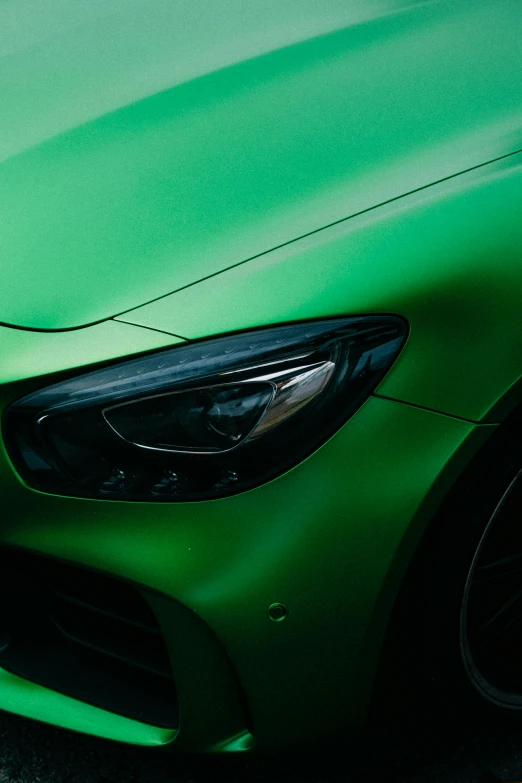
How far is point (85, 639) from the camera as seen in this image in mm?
1644

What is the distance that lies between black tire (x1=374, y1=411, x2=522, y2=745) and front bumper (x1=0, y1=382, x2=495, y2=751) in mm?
59

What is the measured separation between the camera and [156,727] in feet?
5.10

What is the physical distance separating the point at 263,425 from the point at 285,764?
0.71m

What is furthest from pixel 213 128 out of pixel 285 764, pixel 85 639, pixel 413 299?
pixel 285 764

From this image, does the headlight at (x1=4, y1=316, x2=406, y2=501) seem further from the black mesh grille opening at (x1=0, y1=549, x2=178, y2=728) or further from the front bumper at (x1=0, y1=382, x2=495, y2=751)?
the black mesh grille opening at (x1=0, y1=549, x2=178, y2=728)

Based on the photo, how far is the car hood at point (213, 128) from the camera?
157 centimetres

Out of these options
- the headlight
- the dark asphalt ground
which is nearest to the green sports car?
the headlight

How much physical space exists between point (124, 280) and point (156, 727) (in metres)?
0.69

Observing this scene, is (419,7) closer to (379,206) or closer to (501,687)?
(379,206)

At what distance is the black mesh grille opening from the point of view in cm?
156

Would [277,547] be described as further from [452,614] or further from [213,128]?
[213,128]

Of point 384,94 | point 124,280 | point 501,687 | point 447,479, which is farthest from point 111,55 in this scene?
point 501,687

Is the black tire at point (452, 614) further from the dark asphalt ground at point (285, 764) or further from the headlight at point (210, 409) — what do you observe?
the headlight at point (210, 409)

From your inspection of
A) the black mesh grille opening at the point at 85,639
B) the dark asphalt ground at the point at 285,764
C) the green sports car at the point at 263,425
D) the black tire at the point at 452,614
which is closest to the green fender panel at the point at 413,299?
the green sports car at the point at 263,425
